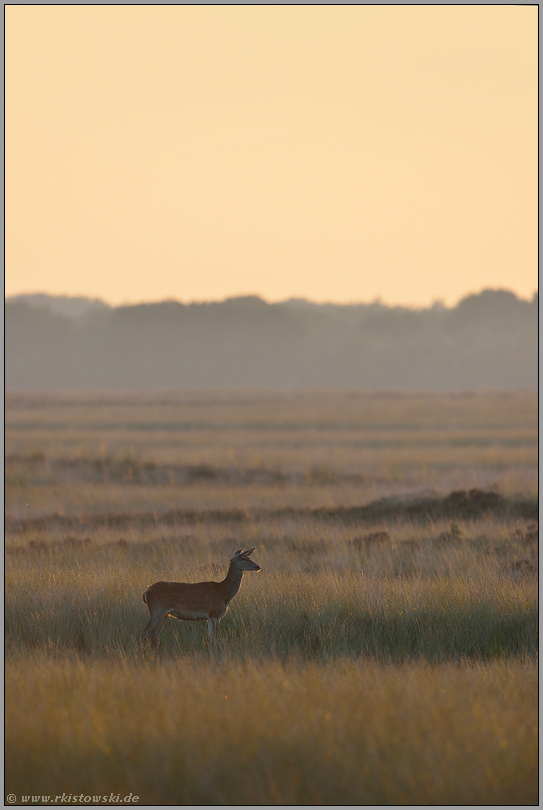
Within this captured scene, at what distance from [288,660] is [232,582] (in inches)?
43.0

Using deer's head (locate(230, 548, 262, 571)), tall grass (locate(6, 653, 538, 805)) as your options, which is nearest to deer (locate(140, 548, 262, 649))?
deer's head (locate(230, 548, 262, 571))

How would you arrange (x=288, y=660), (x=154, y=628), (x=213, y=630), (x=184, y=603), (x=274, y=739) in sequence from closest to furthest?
1. (x=274, y=739)
2. (x=184, y=603)
3. (x=154, y=628)
4. (x=213, y=630)
5. (x=288, y=660)

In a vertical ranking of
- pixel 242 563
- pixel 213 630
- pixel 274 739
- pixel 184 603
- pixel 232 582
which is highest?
pixel 242 563

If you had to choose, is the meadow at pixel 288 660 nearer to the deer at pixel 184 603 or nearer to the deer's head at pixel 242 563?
the deer at pixel 184 603

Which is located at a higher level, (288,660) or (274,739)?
(274,739)

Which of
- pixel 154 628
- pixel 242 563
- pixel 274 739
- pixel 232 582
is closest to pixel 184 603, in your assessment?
pixel 154 628

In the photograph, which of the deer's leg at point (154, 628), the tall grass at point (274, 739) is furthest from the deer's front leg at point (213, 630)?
the tall grass at point (274, 739)

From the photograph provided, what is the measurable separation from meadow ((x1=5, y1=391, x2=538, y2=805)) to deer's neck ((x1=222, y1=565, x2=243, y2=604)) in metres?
0.73

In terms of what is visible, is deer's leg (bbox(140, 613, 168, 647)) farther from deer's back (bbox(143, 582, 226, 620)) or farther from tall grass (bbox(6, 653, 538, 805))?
tall grass (bbox(6, 653, 538, 805))

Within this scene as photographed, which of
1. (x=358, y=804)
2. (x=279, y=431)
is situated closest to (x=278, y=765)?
(x=358, y=804)

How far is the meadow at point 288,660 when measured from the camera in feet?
21.8

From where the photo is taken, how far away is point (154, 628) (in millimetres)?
9281

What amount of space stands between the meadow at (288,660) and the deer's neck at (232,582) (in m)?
0.73

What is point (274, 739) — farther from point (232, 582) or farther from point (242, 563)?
point (242, 563)
